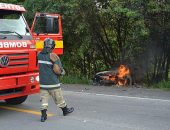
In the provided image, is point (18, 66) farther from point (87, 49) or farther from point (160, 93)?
point (87, 49)

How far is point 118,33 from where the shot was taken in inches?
711

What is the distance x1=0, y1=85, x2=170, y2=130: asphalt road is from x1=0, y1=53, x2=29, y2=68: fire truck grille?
1.11 meters

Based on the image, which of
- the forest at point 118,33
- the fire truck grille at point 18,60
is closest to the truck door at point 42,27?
the fire truck grille at point 18,60

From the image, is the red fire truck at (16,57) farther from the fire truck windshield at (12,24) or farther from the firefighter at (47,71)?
the firefighter at (47,71)

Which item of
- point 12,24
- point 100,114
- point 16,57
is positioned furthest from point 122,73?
point 16,57

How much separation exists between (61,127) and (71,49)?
11.0m

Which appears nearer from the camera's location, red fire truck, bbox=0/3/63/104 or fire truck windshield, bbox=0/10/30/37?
red fire truck, bbox=0/3/63/104

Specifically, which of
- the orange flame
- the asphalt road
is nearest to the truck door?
the asphalt road

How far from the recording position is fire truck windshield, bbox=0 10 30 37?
31.9ft

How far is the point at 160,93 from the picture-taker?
13.0m

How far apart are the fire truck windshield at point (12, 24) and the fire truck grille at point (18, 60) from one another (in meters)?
0.55

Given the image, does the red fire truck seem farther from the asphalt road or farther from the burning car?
the burning car

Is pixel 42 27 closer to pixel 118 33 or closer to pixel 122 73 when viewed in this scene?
pixel 122 73

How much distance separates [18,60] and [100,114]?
2091mm
